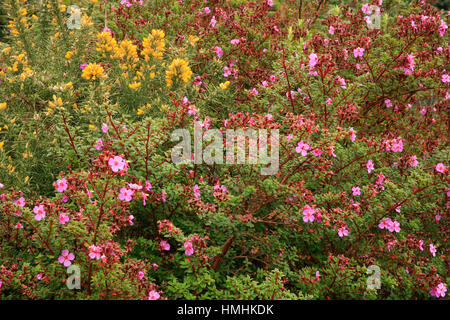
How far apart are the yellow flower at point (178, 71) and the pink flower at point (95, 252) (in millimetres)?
1538

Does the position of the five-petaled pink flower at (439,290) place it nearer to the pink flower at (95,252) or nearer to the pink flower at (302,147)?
the pink flower at (302,147)

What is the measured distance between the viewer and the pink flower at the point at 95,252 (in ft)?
5.90

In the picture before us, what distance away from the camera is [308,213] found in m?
2.39

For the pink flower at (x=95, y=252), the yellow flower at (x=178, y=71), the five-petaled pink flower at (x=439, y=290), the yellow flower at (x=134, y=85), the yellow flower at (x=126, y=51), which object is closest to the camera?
the pink flower at (x=95, y=252)

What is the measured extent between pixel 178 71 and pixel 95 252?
1.60 metres

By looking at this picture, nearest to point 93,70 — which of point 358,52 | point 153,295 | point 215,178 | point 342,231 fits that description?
point 215,178

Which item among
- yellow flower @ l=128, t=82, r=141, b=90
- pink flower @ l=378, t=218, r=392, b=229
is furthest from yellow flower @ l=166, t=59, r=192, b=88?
pink flower @ l=378, t=218, r=392, b=229

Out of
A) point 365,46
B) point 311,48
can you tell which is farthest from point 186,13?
point 365,46

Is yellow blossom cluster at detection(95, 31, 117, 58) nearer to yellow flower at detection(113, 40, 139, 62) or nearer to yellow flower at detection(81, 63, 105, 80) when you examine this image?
yellow flower at detection(113, 40, 139, 62)

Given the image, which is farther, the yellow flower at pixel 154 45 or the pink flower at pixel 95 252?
the yellow flower at pixel 154 45

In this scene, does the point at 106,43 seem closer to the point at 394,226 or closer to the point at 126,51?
the point at 126,51

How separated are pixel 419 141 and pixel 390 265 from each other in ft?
5.56

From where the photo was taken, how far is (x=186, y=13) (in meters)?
4.39

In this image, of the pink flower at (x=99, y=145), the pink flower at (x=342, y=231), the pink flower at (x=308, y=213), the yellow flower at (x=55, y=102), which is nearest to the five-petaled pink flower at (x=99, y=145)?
the pink flower at (x=99, y=145)
